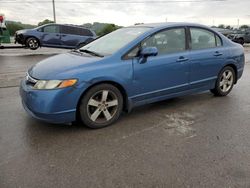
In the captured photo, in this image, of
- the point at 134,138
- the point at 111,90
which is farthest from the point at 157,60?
the point at 134,138

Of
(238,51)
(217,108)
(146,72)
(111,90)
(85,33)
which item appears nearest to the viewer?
(111,90)

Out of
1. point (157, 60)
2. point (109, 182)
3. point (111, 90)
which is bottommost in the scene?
point (109, 182)

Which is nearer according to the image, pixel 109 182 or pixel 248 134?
pixel 109 182

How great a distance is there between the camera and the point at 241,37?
84.0 ft

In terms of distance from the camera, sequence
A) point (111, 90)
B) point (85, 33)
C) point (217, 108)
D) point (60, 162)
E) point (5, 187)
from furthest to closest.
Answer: point (85, 33) → point (217, 108) → point (111, 90) → point (60, 162) → point (5, 187)

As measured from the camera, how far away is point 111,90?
384cm

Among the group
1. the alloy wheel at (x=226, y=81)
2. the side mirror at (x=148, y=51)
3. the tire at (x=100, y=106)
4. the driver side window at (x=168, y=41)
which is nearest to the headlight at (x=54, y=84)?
the tire at (x=100, y=106)

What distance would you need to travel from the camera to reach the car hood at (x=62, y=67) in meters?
3.51

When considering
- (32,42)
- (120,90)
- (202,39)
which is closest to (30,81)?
(120,90)

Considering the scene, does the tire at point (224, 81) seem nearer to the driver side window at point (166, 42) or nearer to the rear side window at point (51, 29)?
the driver side window at point (166, 42)

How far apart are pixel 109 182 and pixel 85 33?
13.8m

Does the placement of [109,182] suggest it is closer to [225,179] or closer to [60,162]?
[60,162]

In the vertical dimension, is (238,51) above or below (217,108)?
above

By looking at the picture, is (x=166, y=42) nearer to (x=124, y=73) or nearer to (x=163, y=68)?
(x=163, y=68)
